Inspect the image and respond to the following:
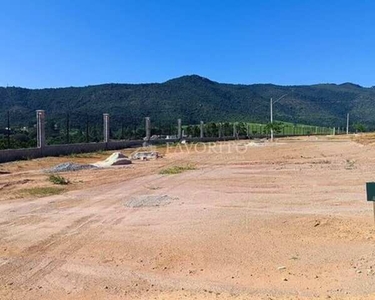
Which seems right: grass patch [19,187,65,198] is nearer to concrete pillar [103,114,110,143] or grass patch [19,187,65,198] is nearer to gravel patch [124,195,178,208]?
gravel patch [124,195,178,208]

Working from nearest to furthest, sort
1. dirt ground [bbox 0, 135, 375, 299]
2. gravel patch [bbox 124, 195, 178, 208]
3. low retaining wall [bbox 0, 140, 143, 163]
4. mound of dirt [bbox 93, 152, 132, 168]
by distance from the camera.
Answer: dirt ground [bbox 0, 135, 375, 299]
gravel patch [bbox 124, 195, 178, 208]
mound of dirt [bbox 93, 152, 132, 168]
low retaining wall [bbox 0, 140, 143, 163]

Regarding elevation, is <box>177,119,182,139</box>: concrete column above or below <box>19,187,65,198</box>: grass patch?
above

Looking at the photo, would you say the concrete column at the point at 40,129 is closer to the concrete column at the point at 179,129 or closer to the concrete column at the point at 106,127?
the concrete column at the point at 106,127

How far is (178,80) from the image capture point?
141250mm

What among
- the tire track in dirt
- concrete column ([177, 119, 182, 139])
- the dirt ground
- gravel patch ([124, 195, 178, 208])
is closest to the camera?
the dirt ground

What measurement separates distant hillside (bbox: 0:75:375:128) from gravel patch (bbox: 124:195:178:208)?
115ft

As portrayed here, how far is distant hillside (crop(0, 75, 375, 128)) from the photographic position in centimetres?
8675

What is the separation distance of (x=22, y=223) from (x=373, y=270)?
259 inches

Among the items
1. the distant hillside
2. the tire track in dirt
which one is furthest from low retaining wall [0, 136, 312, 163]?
the tire track in dirt

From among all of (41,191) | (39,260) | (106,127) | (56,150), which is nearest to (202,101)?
(106,127)

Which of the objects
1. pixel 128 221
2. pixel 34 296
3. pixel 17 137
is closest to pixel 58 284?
pixel 34 296

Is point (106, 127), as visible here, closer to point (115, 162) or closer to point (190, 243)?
point (115, 162)

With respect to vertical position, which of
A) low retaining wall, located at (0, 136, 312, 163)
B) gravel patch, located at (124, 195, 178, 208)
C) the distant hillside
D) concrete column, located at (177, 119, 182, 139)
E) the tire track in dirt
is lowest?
the tire track in dirt

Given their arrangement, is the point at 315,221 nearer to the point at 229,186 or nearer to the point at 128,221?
the point at 128,221
